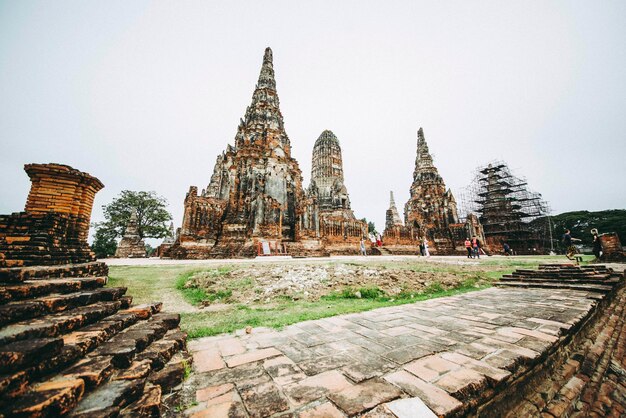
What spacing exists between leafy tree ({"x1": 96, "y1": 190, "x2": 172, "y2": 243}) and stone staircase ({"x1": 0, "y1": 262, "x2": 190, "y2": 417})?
2944cm

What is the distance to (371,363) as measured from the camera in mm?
2062

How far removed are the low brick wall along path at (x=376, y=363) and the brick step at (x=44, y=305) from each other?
116cm

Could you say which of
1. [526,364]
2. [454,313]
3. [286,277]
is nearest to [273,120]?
[286,277]

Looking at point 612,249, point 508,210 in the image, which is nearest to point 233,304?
point 612,249

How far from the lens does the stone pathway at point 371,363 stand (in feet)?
4.96

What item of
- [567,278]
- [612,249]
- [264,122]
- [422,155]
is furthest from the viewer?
[422,155]

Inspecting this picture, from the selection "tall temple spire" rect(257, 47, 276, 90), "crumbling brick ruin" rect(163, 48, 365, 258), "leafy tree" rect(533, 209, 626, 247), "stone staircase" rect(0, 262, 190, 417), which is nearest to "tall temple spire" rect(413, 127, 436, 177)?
"crumbling brick ruin" rect(163, 48, 365, 258)

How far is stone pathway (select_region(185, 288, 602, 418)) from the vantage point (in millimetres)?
1511

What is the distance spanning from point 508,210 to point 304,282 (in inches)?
1496

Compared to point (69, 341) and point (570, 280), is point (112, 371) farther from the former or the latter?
point (570, 280)

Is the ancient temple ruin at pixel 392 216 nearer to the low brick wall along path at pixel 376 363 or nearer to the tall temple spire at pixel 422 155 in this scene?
the tall temple spire at pixel 422 155

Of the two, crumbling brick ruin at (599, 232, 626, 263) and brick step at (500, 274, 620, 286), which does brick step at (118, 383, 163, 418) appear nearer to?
brick step at (500, 274, 620, 286)

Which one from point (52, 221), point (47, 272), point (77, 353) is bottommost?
point (77, 353)

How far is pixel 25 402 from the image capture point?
1.19m
